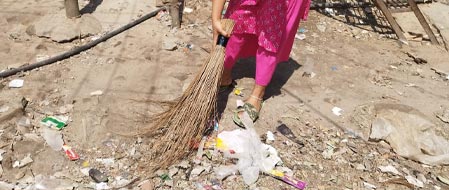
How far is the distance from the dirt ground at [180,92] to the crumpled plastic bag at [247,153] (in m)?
0.06

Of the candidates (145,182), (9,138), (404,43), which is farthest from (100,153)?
(404,43)

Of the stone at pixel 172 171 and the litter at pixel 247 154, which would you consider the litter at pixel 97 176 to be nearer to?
the stone at pixel 172 171

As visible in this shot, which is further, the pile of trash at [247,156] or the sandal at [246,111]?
the sandal at [246,111]

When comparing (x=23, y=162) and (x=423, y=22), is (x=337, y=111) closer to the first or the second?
(x=423, y=22)

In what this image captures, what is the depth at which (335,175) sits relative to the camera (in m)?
2.62

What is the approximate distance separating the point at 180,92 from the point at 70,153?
97cm

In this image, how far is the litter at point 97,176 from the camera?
2.40m

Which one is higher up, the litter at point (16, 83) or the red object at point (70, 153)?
the litter at point (16, 83)

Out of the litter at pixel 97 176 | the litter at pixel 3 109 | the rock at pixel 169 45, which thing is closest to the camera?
the litter at pixel 97 176

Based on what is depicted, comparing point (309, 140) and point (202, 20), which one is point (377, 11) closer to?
point (202, 20)

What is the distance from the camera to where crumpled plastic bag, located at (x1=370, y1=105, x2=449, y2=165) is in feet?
9.25

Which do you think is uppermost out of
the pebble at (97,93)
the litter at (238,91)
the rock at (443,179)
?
the litter at (238,91)

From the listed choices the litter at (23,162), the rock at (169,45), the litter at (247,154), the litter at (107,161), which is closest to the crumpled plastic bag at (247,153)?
the litter at (247,154)

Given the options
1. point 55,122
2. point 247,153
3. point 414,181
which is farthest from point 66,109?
point 414,181
